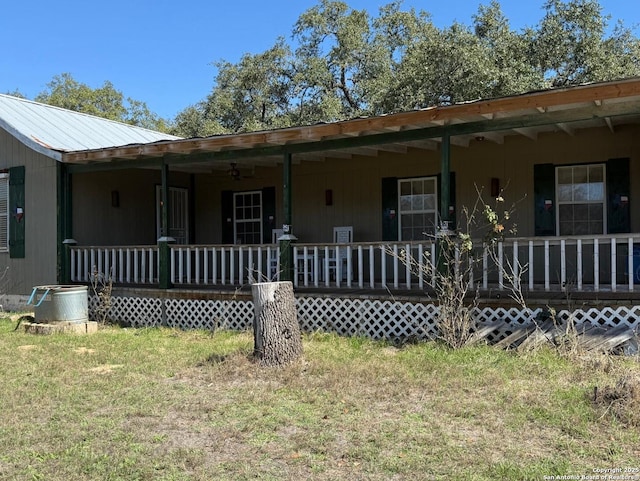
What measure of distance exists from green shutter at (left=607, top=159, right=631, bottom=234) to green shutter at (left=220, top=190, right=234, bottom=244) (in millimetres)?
7411

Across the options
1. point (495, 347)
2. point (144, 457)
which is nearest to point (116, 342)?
point (144, 457)

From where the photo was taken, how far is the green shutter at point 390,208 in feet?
34.2

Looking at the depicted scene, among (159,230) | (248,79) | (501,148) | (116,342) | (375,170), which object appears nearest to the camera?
(116,342)

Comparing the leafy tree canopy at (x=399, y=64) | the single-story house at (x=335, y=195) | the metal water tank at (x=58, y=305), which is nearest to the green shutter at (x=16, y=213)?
the single-story house at (x=335, y=195)

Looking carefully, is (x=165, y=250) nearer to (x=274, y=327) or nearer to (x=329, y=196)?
(x=329, y=196)

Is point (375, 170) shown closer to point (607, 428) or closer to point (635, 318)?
point (635, 318)

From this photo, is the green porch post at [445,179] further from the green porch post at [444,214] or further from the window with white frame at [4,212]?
the window with white frame at [4,212]

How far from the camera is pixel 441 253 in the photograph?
7.33m

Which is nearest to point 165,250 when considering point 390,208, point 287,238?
point 287,238

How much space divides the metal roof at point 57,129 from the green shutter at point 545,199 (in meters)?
7.46

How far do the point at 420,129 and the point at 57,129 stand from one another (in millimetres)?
7907

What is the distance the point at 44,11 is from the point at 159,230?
19.0 metres

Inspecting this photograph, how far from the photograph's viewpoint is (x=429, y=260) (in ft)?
26.1

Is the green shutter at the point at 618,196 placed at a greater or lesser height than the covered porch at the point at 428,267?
greater
